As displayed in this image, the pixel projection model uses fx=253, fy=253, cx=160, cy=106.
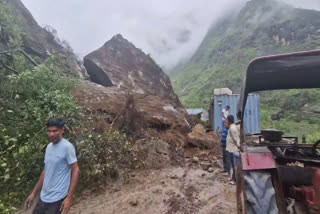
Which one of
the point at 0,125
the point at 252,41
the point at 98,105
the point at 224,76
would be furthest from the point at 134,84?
the point at 252,41

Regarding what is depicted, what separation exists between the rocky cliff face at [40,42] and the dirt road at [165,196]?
5.94 meters

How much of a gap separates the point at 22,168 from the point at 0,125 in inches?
37.8

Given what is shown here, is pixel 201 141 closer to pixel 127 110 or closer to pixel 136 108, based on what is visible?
pixel 136 108

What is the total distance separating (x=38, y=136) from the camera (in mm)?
4555

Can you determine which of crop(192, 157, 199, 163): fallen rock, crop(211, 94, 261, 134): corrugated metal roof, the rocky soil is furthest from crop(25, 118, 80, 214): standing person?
crop(211, 94, 261, 134): corrugated metal roof

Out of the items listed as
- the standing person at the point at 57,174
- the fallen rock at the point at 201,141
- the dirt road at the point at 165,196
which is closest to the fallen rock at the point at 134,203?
the dirt road at the point at 165,196

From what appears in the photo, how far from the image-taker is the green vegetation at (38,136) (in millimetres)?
4203

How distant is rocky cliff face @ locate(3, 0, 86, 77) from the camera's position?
9594 mm

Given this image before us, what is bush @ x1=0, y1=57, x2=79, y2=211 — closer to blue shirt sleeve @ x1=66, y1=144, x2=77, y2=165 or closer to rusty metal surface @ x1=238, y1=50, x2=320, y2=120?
blue shirt sleeve @ x1=66, y1=144, x2=77, y2=165

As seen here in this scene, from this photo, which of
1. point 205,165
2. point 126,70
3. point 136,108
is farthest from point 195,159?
point 126,70

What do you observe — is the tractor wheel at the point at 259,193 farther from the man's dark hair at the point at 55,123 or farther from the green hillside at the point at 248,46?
the green hillside at the point at 248,46

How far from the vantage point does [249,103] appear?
10586mm

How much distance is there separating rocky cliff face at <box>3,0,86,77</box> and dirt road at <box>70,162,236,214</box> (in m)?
5.94

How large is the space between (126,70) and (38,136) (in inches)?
250
